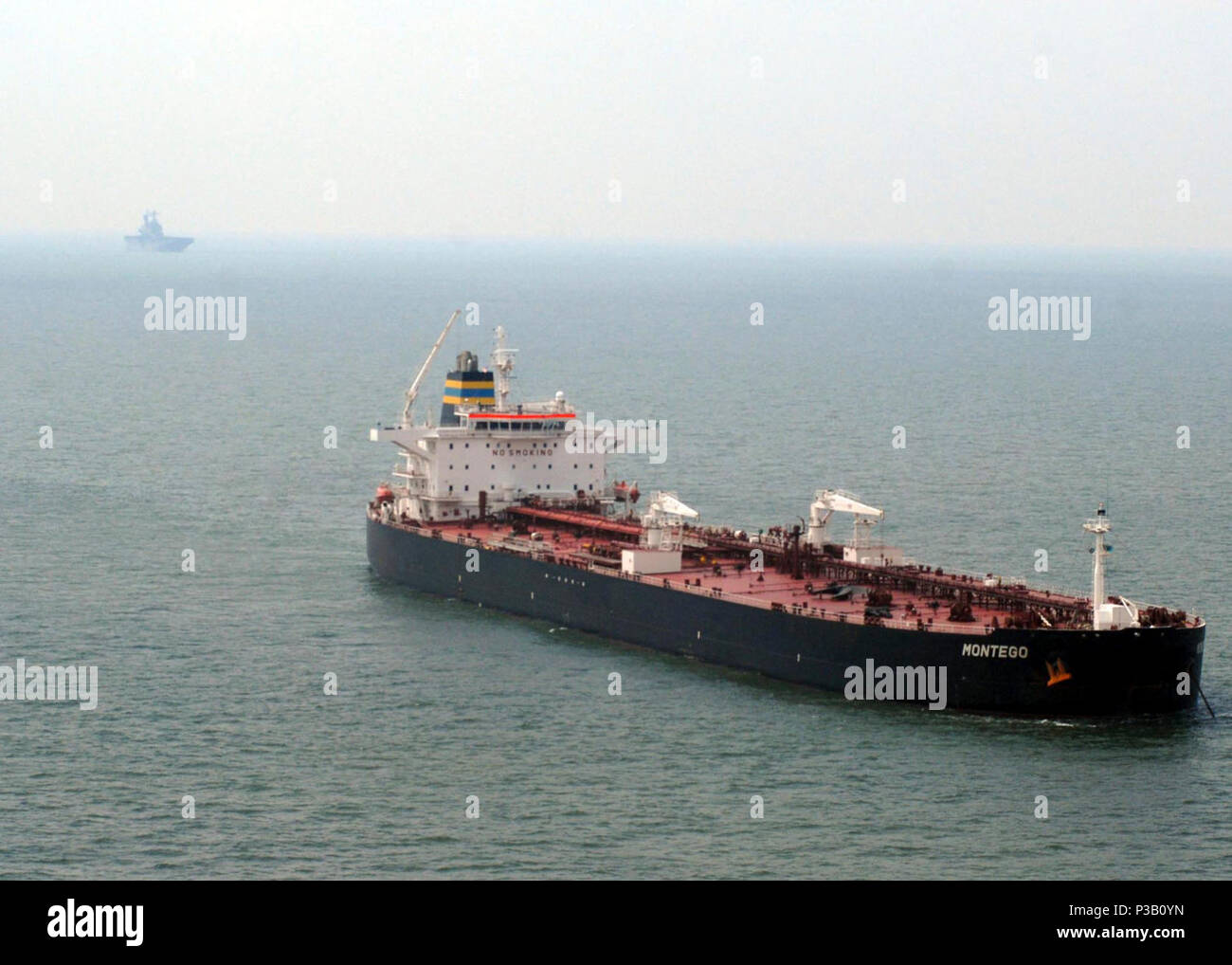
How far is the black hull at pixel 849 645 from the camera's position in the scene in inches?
1935

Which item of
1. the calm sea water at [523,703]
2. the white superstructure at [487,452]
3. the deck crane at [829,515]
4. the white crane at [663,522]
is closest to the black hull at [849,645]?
the calm sea water at [523,703]

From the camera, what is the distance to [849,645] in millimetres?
A: 52438

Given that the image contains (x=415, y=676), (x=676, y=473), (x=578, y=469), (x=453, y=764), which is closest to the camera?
(x=453, y=764)

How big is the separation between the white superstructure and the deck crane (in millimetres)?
12871

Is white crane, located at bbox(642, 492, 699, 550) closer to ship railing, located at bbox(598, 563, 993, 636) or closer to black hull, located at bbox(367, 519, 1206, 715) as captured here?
ship railing, located at bbox(598, 563, 993, 636)

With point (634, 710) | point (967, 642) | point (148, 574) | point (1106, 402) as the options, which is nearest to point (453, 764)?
point (634, 710)

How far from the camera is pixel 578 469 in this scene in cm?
7331

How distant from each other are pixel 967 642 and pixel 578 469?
84.4ft

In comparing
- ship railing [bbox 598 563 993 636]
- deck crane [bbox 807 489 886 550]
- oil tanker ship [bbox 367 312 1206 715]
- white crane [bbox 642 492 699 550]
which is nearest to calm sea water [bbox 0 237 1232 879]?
oil tanker ship [bbox 367 312 1206 715]

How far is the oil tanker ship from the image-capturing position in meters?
49.5

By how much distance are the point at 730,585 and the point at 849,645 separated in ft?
24.1

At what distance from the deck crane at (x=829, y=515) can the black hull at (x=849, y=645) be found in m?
6.01
